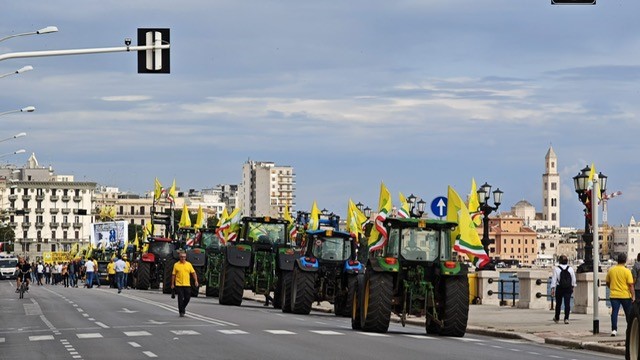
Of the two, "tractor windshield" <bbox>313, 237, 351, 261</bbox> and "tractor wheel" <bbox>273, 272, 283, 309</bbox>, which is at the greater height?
"tractor windshield" <bbox>313, 237, 351, 261</bbox>

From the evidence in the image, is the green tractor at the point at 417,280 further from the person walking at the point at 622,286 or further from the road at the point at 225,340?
the person walking at the point at 622,286

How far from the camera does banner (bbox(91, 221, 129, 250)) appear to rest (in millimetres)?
106000

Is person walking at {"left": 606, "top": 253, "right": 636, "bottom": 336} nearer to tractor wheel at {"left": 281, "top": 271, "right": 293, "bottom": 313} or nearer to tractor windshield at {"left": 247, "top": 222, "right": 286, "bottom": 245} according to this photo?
tractor wheel at {"left": 281, "top": 271, "right": 293, "bottom": 313}

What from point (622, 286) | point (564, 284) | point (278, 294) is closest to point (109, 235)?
point (278, 294)

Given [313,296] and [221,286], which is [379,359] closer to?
[313,296]

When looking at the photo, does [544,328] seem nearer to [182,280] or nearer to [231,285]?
[182,280]

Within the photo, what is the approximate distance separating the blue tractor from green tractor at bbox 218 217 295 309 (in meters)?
4.33

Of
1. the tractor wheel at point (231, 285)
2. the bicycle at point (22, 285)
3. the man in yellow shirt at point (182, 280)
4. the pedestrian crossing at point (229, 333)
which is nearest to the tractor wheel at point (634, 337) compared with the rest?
the pedestrian crossing at point (229, 333)

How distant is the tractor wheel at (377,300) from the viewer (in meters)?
29.6

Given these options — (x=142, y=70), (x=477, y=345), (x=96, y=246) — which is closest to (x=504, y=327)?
(x=477, y=345)

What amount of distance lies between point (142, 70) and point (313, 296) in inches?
399

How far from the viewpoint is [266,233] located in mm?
45750

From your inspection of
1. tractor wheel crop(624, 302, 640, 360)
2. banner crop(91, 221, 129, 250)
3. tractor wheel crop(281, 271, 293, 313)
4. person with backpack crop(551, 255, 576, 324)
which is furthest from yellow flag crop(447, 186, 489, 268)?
banner crop(91, 221, 129, 250)

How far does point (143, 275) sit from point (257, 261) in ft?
78.6
